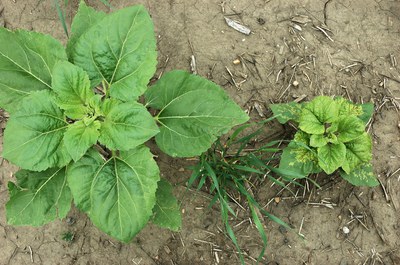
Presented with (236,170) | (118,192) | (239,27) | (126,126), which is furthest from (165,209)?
(239,27)

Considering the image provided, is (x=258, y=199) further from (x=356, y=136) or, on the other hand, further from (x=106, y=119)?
(x=106, y=119)

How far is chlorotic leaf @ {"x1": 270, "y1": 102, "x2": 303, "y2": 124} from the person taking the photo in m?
3.88

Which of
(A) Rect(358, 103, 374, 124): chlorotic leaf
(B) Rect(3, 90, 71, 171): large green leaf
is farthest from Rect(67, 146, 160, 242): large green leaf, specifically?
(A) Rect(358, 103, 374, 124): chlorotic leaf

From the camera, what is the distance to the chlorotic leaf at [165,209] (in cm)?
364

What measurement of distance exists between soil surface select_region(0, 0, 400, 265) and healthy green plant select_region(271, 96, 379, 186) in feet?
1.03

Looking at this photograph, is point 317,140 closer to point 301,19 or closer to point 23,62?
point 301,19

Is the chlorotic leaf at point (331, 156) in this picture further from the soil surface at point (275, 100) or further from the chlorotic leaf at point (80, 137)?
the chlorotic leaf at point (80, 137)

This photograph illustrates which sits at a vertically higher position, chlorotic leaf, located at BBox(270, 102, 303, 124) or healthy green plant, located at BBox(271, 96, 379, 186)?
chlorotic leaf, located at BBox(270, 102, 303, 124)

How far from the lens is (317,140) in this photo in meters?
3.75

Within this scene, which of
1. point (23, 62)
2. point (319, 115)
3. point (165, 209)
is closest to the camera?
point (23, 62)

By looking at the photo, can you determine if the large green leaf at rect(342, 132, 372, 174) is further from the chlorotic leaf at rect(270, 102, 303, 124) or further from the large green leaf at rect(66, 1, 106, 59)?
the large green leaf at rect(66, 1, 106, 59)

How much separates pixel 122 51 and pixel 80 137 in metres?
0.70

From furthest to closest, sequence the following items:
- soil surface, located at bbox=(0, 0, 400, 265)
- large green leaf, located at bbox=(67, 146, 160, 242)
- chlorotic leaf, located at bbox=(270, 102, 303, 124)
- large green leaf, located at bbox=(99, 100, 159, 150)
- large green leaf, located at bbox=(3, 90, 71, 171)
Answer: soil surface, located at bbox=(0, 0, 400, 265) → chlorotic leaf, located at bbox=(270, 102, 303, 124) → large green leaf, located at bbox=(67, 146, 160, 242) → large green leaf, located at bbox=(3, 90, 71, 171) → large green leaf, located at bbox=(99, 100, 159, 150)

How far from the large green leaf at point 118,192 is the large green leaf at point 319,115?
1449 mm
